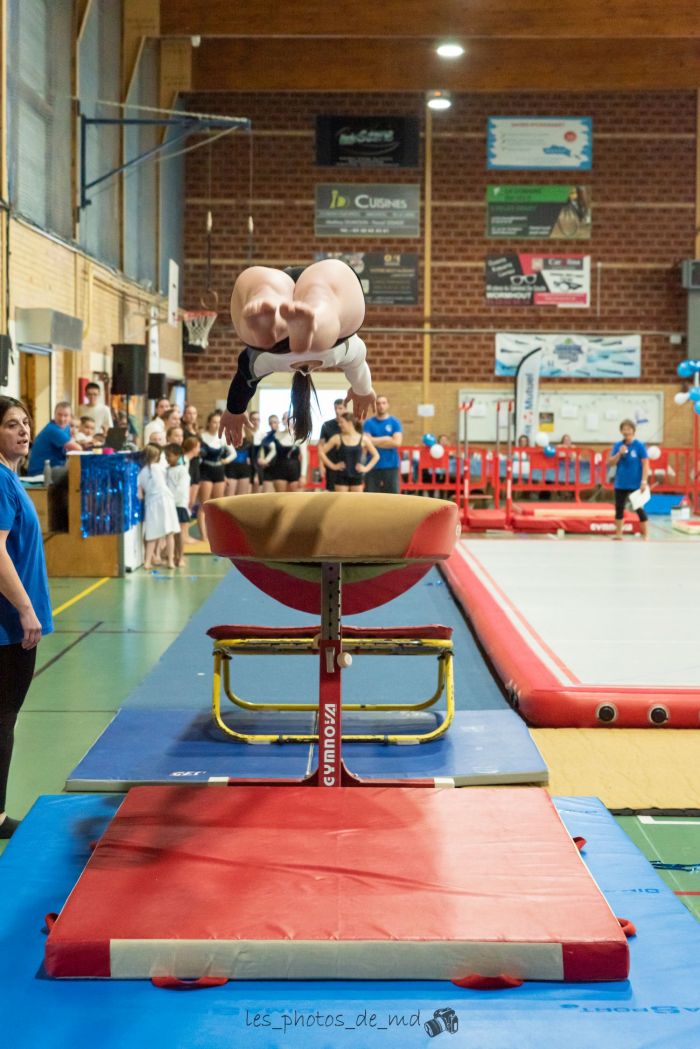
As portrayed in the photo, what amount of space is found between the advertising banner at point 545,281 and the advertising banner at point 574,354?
2.02 feet

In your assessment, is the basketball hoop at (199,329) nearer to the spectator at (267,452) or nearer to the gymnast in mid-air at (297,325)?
the spectator at (267,452)

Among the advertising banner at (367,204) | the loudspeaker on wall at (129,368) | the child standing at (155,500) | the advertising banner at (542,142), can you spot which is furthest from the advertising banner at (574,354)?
the child standing at (155,500)

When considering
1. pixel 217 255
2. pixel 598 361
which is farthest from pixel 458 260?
pixel 217 255

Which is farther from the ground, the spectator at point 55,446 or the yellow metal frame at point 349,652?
the spectator at point 55,446

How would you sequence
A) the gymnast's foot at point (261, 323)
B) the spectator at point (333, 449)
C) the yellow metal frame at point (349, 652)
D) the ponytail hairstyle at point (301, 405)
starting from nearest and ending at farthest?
the gymnast's foot at point (261, 323) → the ponytail hairstyle at point (301, 405) → the yellow metal frame at point (349, 652) → the spectator at point (333, 449)

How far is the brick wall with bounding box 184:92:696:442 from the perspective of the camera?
19562 millimetres

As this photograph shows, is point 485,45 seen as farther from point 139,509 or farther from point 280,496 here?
point 280,496

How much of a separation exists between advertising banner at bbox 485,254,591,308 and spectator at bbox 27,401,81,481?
12020mm

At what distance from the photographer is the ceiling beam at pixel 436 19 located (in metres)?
13.5

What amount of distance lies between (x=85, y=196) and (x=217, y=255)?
22.0ft

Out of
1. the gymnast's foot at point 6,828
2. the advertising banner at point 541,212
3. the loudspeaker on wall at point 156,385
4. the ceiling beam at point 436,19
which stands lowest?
the gymnast's foot at point 6,828

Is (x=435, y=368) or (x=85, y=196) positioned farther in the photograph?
(x=435, y=368)

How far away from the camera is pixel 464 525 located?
13.7 m

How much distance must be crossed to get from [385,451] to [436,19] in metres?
6.01
